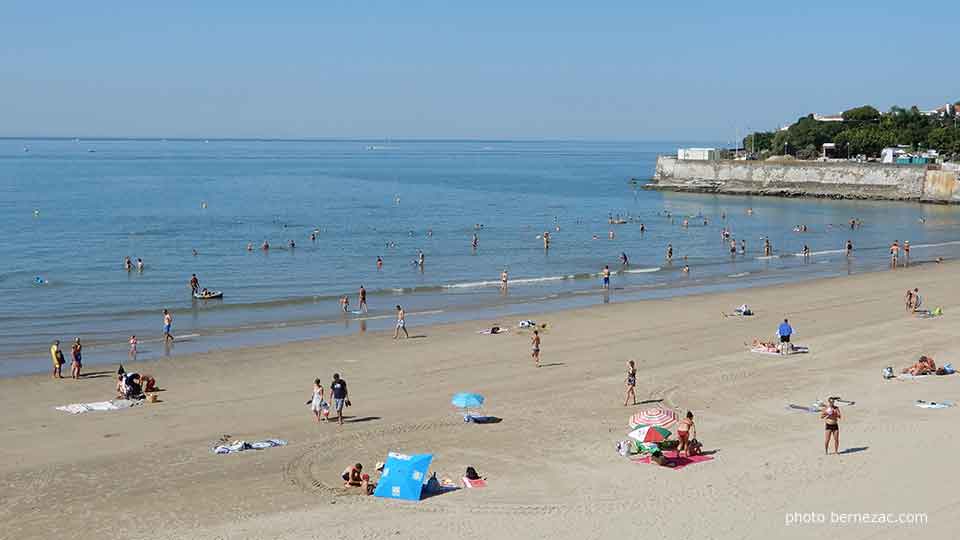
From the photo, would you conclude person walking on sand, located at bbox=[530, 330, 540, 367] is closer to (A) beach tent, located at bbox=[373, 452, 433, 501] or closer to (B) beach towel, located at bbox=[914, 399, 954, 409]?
(B) beach towel, located at bbox=[914, 399, 954, 409]

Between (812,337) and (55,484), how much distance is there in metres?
22.2

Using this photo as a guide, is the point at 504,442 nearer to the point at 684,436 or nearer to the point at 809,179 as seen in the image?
the point at 684,436

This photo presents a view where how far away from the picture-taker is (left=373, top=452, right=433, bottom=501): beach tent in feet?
53.2

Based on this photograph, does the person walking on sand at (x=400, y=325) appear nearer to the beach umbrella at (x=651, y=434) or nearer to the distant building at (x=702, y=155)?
the beach umbrella at (x=651, y=434)

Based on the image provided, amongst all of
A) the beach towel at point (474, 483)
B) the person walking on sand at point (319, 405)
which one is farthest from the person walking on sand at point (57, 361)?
the beach towel at point (474, 483)

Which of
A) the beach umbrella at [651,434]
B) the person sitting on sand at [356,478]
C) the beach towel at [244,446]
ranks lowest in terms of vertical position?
the beach towel at [244,446]

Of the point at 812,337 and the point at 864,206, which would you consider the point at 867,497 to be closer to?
the point at 812,337

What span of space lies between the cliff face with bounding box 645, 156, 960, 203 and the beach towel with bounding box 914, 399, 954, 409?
83.1m

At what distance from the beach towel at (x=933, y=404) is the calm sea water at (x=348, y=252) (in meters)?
15.9

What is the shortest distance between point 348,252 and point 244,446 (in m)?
41.9

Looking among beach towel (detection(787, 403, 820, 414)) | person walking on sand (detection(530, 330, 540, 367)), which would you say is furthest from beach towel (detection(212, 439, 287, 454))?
beach towel (detection(787, 403, 820, 414))

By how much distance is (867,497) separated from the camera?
52.4ft

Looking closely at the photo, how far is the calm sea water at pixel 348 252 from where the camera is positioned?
3703 centimetres

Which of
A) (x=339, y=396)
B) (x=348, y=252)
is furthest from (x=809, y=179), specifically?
(x=339, y=396)
